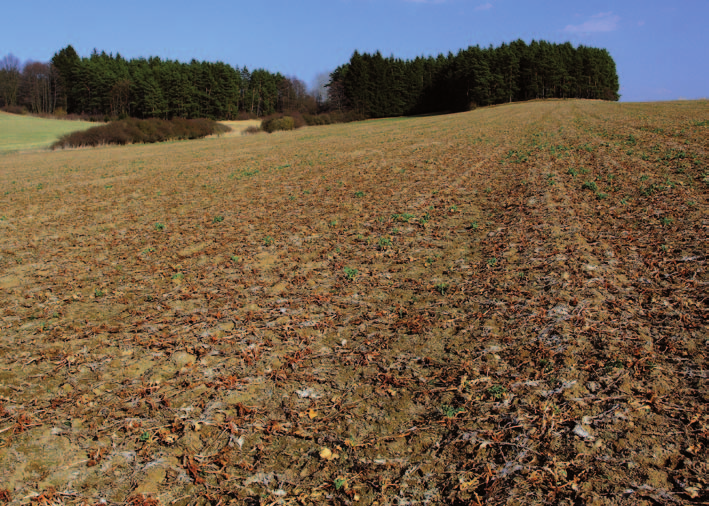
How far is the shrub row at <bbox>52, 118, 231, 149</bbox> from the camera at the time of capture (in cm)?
5122

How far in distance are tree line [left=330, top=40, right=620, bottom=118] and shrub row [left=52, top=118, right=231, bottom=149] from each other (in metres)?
44.5

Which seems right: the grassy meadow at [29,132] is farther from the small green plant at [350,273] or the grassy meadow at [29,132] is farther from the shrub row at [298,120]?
the small green plant at [350,273]

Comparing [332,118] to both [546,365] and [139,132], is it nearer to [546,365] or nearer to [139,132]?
[139,132]

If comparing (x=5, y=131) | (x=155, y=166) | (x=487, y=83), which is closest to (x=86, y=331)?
(x=155, y=166)

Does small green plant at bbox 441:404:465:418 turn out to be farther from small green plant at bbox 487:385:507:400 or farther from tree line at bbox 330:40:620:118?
tree line at bbox 330:40:620:118

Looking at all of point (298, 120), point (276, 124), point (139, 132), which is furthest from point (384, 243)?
point (298, 120)

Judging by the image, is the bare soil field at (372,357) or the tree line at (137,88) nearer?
the bare soil field at (372,357)

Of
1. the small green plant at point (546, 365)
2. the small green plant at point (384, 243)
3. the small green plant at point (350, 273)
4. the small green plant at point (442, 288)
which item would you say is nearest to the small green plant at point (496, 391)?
the small green plant at point (546, 365)

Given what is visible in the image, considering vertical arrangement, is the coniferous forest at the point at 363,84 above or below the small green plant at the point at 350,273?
above

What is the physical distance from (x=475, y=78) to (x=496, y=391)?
99848 millimetres

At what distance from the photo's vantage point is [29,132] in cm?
6950

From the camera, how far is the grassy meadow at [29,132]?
55.2m

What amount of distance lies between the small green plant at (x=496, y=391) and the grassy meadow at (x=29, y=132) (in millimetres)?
63092

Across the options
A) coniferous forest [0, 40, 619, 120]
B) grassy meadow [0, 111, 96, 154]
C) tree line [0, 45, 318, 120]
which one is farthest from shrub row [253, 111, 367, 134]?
grassy meadow [0, 111, 96, 154]
